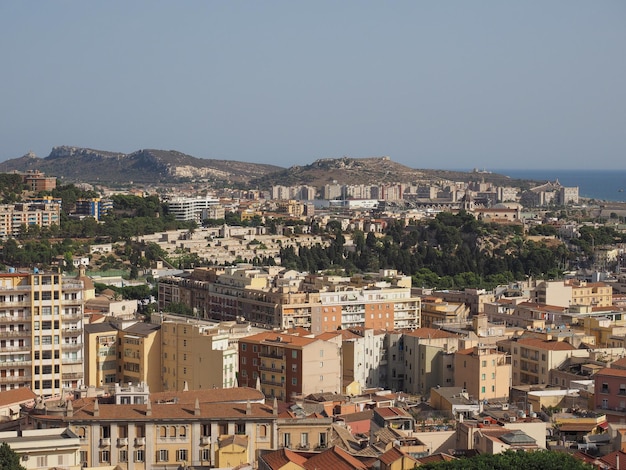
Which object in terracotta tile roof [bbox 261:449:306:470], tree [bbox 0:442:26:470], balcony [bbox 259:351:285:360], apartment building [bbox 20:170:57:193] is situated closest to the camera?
tree [bbox 0:442:26:470]

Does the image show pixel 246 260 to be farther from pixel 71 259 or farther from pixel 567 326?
pixel 567 326

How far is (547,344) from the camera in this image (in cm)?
3095

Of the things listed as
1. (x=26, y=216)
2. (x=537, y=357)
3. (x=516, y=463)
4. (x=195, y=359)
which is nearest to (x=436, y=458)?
A: (x=516, y=463)

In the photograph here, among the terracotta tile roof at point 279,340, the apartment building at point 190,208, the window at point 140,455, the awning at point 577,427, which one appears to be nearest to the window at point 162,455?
the window at point 140,455

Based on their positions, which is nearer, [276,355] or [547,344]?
[276,355]

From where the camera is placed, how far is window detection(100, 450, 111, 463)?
19.8 m

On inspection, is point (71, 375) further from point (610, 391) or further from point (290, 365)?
point (610, 391)

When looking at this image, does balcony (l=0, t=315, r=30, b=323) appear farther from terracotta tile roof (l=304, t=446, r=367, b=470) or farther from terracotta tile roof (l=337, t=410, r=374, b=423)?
terracotta tile roof (l=304, t=446, r=367, b=470)

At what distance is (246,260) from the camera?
73.3 metres

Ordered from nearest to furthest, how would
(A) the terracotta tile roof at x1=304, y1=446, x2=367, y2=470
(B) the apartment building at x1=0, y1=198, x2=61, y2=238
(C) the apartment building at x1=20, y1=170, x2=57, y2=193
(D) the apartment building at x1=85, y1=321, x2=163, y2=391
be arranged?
→ (A) the terracotta tile roof at x1=304, y1=446, x2=367, y2=470 → (D) the apartment building at x1=85, y1=321, x2=163, y2=391 → (B) the apartment building at x1=0, y1=198, x2=61, y2=238 → (C) the apartment building at x1=20, y1=170, x2=57, y2=193

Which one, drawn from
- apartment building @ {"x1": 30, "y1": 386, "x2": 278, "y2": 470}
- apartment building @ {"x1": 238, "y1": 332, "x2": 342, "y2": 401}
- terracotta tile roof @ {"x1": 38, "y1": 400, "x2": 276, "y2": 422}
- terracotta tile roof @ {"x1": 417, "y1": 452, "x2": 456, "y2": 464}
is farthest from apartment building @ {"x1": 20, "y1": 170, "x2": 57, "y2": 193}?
terracotta tile roof @ {"x1": 417, "y1": 452, "x2": 456, "y2": 464}

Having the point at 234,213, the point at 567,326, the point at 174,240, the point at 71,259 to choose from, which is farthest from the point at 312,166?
the point at 567,326

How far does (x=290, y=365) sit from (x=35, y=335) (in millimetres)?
5627

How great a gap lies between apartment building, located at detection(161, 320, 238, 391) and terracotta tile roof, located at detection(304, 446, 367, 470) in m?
11.3
